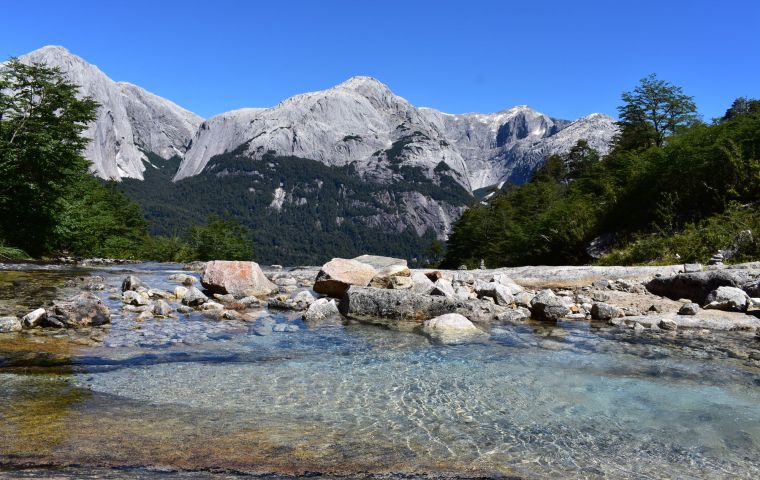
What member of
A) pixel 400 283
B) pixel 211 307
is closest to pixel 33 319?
pixel 211 307

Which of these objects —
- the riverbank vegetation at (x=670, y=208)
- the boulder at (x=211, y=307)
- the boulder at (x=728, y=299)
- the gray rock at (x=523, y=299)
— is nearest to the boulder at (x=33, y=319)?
the boulder at (x=211, y=307)

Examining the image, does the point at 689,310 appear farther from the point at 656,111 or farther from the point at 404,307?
the point at 656,111

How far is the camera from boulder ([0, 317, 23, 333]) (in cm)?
1012

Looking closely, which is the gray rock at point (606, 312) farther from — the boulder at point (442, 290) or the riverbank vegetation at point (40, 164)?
the riverbank vegetation at point (40, 164)

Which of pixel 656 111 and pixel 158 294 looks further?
pixel 656 111

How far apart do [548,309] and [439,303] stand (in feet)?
11.2

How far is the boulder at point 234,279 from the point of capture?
60.1 feet

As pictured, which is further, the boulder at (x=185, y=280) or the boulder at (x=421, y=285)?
the boulder at (x=185, y=280)

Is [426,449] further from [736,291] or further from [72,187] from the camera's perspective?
[72,187]

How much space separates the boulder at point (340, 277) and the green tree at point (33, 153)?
22065mm

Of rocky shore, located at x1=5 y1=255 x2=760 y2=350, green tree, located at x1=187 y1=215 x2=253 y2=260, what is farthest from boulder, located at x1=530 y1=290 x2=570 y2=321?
green tree, located at x1=187 y1=215 x2=253 y2=260

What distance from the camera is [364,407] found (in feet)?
22.0

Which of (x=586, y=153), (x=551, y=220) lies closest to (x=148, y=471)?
(x=551, y=220)

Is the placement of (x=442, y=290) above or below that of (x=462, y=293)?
above
